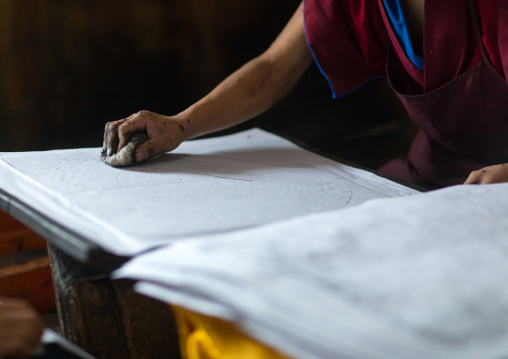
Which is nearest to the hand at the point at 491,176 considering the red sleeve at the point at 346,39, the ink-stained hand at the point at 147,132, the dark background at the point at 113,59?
the red sleeve at the point at 346,39

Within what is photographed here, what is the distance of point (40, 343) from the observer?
0.50m

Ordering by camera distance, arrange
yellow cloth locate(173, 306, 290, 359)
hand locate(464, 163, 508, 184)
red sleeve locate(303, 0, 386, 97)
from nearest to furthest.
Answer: yellow cloth locate(173, 306, 290, 359) → hand locate(464, 163, 508, 184) → red sleeve locate(303, 0, 386, 97)

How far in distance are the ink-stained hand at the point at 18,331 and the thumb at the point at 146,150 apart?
1.35 ft

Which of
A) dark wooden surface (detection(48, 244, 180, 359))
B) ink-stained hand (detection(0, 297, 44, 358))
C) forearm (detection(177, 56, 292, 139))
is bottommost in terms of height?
dark wooden surface (detection(48, 244, 180, 359))

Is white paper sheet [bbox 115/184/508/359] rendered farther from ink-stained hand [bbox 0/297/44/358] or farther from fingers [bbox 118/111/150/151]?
fingers [bbox 118/111/150/151]

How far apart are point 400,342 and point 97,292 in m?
0.43

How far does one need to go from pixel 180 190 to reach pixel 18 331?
0.33 meters

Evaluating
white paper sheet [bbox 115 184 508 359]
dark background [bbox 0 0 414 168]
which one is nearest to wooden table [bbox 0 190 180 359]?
white paper sheet [bbox 115 184 508 359]

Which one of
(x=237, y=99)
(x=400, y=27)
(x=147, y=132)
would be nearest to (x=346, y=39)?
(x=400, y=27)

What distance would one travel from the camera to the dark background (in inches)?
54.2

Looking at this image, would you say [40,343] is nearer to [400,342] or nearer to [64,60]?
[400,342]

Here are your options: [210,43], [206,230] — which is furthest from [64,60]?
[206,230]

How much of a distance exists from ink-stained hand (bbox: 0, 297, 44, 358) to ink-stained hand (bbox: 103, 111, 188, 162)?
0.42m

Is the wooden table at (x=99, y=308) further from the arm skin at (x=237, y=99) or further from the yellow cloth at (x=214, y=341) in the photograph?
the arm skin at (x=237, y=99)
